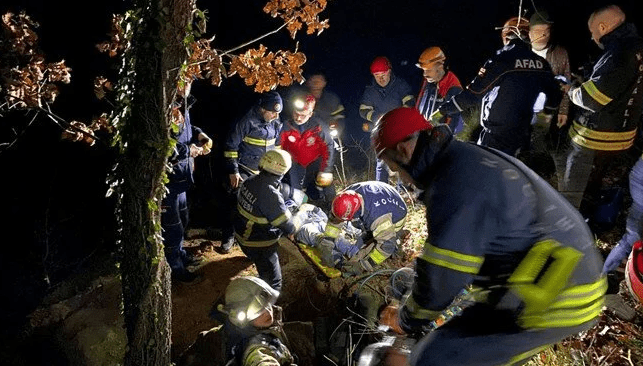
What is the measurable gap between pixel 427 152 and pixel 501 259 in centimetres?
71

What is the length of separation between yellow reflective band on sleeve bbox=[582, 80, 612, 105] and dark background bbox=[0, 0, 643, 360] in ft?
22.6

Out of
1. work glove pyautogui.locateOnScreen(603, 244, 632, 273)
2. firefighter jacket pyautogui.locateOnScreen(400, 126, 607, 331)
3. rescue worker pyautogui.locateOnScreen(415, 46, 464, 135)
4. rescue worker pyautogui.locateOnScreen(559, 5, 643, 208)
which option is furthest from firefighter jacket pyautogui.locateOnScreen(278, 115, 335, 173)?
firefighter jacket pyautogui.locateOnScreen(400, 126, 607, 331)

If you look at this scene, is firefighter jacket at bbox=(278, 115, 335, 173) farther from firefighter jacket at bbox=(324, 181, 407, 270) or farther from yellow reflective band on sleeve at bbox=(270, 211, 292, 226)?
yellow reflective band on sleeve at bbox=(270, 211, 292, 226)

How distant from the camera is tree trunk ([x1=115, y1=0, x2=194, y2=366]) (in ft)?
8.71

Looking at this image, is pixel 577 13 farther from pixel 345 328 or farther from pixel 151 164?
pixel 151 164

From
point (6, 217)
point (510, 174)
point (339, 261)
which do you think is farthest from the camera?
point (6, 217)

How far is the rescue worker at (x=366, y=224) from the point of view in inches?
186

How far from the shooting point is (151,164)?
2.96 meters

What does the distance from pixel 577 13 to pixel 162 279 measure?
40.3 ft

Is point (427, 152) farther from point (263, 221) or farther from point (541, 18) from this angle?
point (541, 18)

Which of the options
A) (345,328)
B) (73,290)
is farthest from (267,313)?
(73,290)

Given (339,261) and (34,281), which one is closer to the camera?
(339,261)

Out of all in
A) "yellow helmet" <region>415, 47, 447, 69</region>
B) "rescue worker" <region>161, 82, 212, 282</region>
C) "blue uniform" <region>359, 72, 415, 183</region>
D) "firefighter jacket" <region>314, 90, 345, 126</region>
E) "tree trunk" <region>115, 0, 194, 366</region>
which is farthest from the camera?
"firefighter jacket" <region>314, 90, 345, 126</region>

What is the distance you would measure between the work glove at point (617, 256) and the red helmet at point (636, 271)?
0.91 feet
